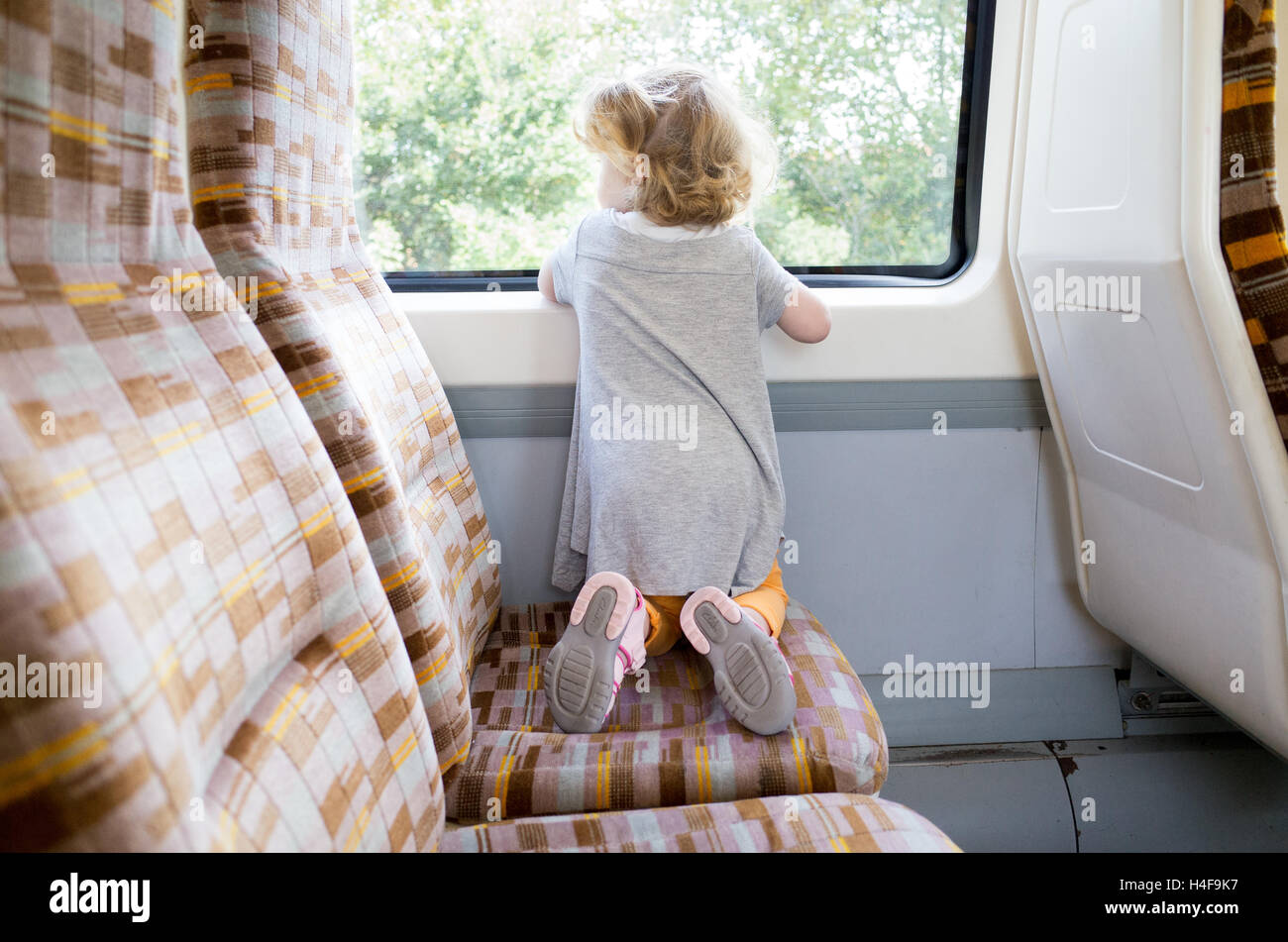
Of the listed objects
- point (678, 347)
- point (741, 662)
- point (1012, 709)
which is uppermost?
point (678, 347)

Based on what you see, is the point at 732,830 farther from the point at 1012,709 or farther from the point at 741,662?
the point at 1012,709

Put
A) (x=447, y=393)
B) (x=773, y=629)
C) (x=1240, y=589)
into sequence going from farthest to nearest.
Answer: (x=447, y=393) < (x=773, y=629) < (x=1240, y=589)

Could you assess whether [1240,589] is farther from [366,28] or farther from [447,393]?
[366,28]

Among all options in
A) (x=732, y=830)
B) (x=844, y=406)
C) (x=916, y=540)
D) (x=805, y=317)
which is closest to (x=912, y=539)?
(x=916, y=540)

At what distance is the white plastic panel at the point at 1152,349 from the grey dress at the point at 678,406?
0.45m

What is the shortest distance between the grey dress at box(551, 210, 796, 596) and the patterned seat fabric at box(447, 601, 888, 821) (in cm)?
21

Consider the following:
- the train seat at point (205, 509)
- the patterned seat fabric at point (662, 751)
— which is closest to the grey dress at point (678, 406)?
the patterned seat fabric at point (662, 751)

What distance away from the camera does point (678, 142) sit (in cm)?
144

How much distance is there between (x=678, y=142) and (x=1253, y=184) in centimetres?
77

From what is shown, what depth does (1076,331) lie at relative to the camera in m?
1.41

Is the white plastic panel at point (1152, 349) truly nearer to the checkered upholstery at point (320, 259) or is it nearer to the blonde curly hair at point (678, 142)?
the blonde curly hair at point (678, 142)

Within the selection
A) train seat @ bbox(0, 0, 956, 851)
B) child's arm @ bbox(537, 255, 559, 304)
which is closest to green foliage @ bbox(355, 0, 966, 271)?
child's arm @ bbox(537, 255, 559, 304)

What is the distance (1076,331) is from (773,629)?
644 millimetres
